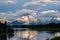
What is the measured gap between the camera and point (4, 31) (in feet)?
88.5

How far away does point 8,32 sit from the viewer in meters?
27.4

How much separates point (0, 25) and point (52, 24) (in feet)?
30.3

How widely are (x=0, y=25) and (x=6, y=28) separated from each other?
185 cm

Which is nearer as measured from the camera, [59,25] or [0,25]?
[59,25]

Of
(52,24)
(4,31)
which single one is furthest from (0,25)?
(52,24)

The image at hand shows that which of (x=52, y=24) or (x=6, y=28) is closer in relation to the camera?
(x=52, y=24)

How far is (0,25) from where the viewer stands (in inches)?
1117

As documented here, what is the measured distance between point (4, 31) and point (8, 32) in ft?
2.23

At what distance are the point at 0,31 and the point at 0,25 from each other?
1793mm

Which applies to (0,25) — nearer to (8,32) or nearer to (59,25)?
(8,32)

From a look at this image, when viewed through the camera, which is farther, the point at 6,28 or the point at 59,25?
the point at 6,28

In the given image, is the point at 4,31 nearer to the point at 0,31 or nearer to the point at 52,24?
the point at 0,31

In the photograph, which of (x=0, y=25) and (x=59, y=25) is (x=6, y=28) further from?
(x=59, y=25)

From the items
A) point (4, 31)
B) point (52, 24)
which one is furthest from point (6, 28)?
point (52, 24)
